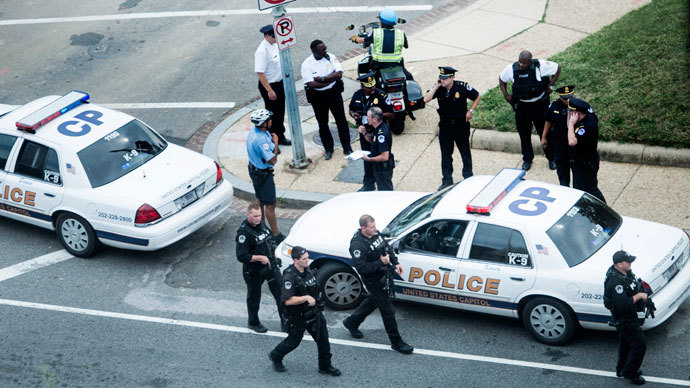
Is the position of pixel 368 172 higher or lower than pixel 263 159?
lower

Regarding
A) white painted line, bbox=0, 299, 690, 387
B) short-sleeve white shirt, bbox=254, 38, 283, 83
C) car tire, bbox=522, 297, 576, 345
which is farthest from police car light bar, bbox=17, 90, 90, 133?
car tire, bbox=522, 297, 576, 345

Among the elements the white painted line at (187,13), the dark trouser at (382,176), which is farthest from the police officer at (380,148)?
the white painted line at (187,13)

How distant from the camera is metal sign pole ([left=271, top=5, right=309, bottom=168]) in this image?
11.5 meters

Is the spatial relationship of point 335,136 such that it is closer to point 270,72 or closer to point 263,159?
point 270,72

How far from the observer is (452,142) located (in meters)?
11.1

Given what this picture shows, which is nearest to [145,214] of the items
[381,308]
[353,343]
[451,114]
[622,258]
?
[353,343]

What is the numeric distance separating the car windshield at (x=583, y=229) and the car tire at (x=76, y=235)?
18.7ft

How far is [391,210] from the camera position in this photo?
942cm

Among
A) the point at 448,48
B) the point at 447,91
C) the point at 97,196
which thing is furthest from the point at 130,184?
the point at 448,48

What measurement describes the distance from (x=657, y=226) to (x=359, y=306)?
10.6 ft

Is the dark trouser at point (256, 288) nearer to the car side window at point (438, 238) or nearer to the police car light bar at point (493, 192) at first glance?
the car side window at point (438, 238)

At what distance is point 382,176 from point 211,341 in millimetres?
3251

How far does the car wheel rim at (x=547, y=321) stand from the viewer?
792 cm

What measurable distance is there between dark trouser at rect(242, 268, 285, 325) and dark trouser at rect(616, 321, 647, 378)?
3.36 metres
